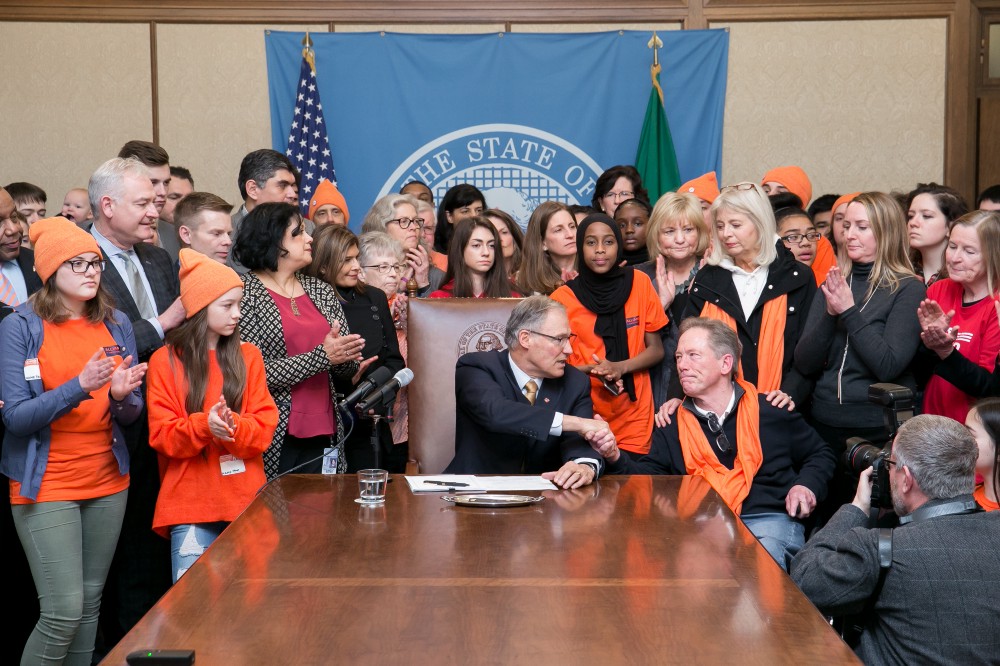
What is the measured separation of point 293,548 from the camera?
241cm

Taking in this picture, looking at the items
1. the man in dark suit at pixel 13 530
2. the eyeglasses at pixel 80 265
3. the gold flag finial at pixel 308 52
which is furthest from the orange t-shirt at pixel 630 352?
the gold flag finial at pixel 308 52

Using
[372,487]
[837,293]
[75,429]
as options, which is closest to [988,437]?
[837,293]

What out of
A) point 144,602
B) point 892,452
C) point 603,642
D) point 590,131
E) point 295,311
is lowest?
point 144,602

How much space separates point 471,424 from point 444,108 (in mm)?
3683

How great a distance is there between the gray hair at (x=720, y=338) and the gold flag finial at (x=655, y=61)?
11.6 feet

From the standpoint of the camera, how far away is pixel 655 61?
6.78m

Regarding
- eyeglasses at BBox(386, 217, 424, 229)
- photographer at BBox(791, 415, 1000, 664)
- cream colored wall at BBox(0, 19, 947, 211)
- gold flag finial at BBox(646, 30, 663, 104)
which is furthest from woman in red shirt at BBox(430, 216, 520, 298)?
cream colored wall at BBox(0, 19, 947, 211)

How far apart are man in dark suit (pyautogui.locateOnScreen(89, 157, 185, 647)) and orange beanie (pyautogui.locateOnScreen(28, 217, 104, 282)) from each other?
0.40m

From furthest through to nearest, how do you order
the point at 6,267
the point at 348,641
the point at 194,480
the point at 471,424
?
the point at 6,267
the point at 471,424
the point at 194,480
the point at 348,641

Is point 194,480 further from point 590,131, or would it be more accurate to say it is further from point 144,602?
point 590,131

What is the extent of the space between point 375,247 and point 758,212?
158 cm

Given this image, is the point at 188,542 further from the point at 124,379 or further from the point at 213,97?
the point at 213,97

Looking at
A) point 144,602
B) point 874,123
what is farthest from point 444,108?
point 144,602

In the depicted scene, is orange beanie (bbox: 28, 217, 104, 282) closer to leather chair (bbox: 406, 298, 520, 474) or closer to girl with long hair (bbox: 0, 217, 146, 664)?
girl with long hair (bbox: 0, 217, 146, 664)
